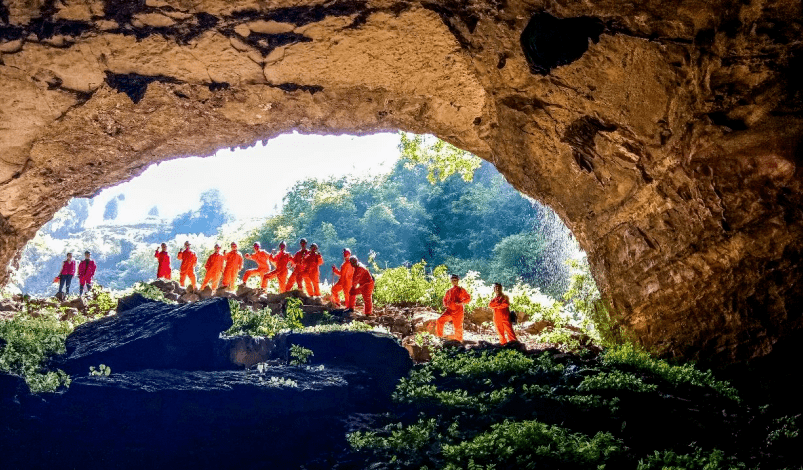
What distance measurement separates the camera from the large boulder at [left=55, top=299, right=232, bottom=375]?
670 centimetres

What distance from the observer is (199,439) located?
5789 millimetres

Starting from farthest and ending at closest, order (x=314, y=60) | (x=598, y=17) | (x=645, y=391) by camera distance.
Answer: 1. (x=314, y=60)
2. (x=598, y=17)
3. (x=645, y=391)

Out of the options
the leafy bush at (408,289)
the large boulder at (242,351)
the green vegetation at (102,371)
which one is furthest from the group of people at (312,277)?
the green vegetation at (102,371)

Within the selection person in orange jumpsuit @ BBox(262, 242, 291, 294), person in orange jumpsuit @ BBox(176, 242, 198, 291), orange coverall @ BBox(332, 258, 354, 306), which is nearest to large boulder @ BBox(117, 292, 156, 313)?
person in orange jumpsuit @ BBox(262, 242, 291, 294)

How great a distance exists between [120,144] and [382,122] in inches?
198

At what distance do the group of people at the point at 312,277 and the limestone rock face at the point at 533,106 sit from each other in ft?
6.47

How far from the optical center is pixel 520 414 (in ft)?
20.2

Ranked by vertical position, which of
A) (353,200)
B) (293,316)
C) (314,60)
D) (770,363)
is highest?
(353,200)

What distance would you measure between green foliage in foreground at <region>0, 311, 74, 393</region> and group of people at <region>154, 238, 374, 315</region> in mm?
4250

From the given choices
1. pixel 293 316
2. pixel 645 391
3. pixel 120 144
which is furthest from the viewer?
pixel 120 144

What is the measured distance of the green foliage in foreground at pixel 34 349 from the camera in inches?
241

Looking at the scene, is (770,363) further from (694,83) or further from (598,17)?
(598,17)

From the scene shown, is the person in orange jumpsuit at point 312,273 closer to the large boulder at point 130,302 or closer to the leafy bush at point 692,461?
the large boulder at point 130,302

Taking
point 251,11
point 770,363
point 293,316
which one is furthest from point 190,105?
point 770,363
